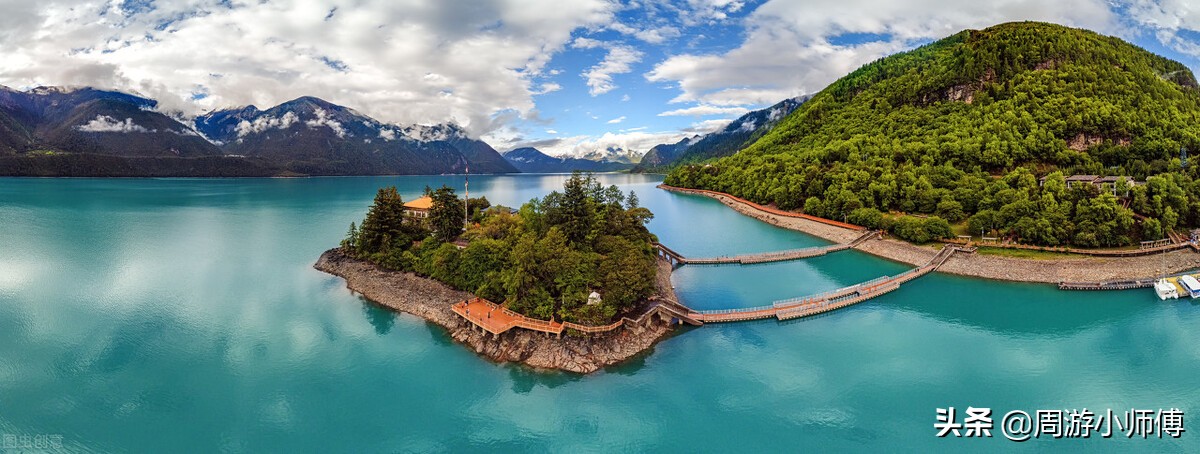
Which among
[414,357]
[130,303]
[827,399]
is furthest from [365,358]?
[827,399]

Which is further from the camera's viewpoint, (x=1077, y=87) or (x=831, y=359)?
(x=1077, y=87)

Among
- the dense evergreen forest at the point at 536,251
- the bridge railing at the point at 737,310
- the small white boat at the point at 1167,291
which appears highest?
the dense evergreen forest at the point at 536,251

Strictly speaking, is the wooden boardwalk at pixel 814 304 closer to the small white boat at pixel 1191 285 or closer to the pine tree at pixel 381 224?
the small white boat at pixel 1191 285

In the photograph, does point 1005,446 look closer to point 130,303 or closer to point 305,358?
point 305,358

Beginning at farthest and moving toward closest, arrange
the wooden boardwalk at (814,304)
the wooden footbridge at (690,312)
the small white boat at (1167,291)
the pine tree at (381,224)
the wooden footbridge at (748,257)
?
the wooden footbridge at (748,257) < the pine tree at (381,224) < the small white boat at (1167,291) < the wooden boardwalk at (814,304) < the wooden footbridge at (690,312)

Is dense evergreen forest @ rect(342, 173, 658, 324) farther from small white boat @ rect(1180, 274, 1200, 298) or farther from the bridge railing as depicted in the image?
small white boat @ rect(1180, 274, 1200, 298)

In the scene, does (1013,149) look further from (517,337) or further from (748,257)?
(517,337)

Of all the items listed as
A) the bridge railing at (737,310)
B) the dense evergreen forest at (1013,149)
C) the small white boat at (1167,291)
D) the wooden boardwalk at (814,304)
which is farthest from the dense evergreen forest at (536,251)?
the small white boat at (1167,291)
